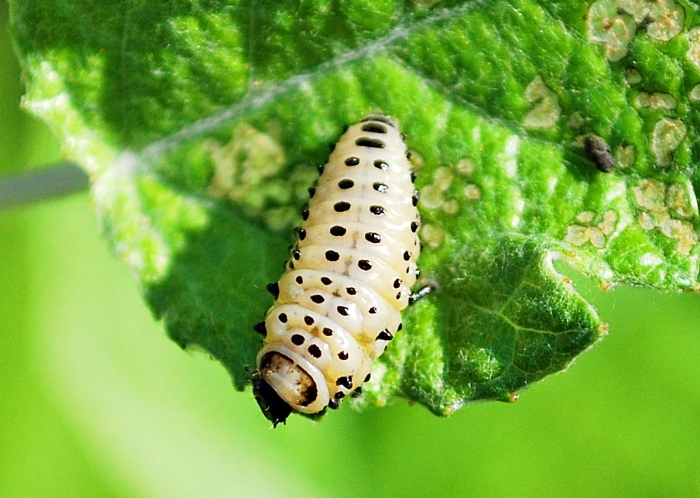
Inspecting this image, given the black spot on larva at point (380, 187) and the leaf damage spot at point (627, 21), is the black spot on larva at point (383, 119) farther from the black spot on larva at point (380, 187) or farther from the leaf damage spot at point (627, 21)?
the leaf damage spot at point (627, 21)

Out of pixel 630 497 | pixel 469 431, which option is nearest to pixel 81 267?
pixel 469 431

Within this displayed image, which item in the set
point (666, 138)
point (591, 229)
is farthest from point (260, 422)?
point (666, 138)

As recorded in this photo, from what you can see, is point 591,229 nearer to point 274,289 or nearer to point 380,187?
point 380,187

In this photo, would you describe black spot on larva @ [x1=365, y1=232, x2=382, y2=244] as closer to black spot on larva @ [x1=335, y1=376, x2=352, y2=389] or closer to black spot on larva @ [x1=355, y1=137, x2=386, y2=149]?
black spot on larva @ [x1=355, y1=137, x2=386, y2=149]

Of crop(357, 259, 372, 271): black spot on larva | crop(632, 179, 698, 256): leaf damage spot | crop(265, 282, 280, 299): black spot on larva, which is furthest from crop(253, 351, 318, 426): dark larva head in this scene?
crop(632, 179, 698, 256): leaf damage spot

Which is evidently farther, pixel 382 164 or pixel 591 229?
pixel 382 164

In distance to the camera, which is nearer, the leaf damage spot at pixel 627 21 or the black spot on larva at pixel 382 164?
the leaf damage spot at pixel 627 21

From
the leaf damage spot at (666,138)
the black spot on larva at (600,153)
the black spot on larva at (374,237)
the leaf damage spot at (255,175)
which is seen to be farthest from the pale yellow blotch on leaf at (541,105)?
the leaf damage spot at (255,175)
